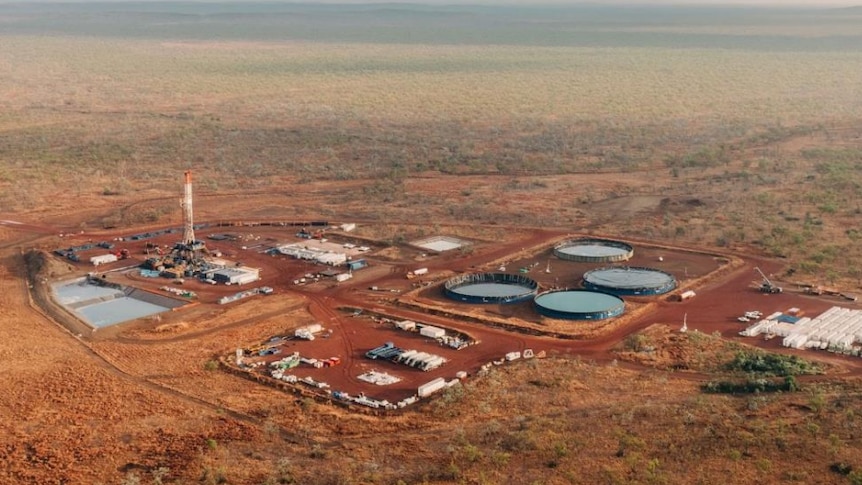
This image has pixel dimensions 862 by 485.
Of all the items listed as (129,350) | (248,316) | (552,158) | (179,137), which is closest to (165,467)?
(129,350)

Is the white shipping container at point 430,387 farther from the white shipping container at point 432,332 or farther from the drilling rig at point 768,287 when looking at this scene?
the drilling rig at point 768,287

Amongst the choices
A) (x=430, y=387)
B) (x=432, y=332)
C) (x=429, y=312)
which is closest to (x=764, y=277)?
→ (x=429, y=312)

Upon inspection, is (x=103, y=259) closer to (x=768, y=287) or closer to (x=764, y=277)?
(x=768, y=287)

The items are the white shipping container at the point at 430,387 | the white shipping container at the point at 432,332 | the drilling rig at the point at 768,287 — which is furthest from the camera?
the drilling rig at the point at 768,287

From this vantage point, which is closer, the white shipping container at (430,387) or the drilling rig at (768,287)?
the white shipping container at (430,387)

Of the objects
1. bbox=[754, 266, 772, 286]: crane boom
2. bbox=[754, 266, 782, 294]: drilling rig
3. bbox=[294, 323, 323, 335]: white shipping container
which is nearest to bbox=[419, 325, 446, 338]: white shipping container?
bbox=[294, 323, 323, 335]: white shipping container

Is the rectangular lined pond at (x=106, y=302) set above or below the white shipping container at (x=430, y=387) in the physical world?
below

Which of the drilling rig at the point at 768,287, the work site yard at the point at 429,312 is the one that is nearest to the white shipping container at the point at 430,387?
the work site yard at the point at 429,312
